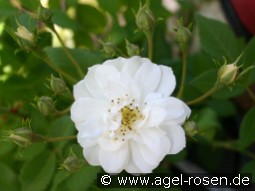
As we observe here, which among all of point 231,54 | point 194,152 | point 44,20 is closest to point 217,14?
point 194,152

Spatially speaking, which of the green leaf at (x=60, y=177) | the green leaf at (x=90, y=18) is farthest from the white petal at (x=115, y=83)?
the green leaf at (x=90, y=18)

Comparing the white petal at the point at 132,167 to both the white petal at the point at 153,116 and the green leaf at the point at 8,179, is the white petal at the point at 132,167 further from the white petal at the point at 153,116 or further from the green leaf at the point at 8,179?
the green leaf at the point at 8,179

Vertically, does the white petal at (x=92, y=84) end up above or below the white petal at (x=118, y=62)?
below

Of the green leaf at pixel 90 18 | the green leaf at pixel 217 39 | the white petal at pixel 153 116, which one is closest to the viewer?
the white petal at pixel 153 116

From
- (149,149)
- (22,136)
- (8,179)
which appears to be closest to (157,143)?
(149,149)

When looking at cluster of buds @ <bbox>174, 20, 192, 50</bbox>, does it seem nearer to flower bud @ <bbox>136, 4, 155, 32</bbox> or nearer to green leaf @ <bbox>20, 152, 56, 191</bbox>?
flower bud @ <bbox>136, 4, 155, 32</bbox>

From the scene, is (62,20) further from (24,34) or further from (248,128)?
(248,128)
